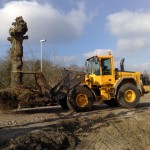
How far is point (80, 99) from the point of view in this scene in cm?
1719

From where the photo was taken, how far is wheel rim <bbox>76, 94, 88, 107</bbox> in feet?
56.2

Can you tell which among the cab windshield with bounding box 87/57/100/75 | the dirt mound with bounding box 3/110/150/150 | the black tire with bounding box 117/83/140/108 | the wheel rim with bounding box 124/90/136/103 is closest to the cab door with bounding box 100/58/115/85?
the cab windshield with bounding box 87/57/100/75

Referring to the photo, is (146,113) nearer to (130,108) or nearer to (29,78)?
(130,108)

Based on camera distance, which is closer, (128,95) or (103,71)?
(103,71)

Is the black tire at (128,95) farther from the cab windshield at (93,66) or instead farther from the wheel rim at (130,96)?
the cab windshield at (93,66)

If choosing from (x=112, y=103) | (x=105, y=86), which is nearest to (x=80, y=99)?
(x=105, y=86)

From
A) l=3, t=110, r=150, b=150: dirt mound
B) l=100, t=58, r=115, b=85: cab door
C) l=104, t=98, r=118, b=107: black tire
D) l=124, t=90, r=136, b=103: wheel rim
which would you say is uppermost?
l=100, t=58, r=115, b=85: cab door

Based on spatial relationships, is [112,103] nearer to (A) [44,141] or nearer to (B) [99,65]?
(B) [99,65]

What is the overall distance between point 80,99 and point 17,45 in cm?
477

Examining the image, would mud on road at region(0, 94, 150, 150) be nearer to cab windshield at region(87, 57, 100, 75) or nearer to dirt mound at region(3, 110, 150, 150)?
dirt mound at region(3, 110, 150, 150)

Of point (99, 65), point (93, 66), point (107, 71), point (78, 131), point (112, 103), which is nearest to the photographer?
point (78, 131)

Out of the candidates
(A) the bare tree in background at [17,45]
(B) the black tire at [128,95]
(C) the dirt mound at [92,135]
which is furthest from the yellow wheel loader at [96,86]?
(C) the dirt mound at [92,135]

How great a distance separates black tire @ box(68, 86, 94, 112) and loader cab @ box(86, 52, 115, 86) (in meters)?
0.86

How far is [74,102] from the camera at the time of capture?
55.7 ft
